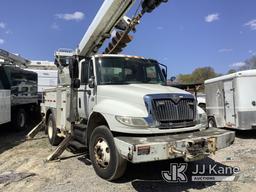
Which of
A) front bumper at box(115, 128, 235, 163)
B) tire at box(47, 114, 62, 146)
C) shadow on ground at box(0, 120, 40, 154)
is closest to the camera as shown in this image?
front bumper at box(115, 128, 235, 163)

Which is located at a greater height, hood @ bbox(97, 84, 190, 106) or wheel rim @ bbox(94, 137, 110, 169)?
hood @ bbox(97, 84, 190, 106)

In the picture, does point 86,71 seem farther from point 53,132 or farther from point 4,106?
point 4,106

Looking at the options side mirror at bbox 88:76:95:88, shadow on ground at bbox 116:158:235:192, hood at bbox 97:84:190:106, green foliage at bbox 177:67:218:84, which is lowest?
shadow on ground at bbox 116:158:235:192

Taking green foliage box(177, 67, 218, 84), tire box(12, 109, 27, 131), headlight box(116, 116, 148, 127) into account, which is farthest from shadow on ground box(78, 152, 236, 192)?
green foliage box(177, 67, 218, 84)

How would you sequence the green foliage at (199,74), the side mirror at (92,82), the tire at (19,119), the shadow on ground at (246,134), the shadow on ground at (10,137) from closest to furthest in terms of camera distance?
the side mirror at (92,82) → the shadow on ground at (10,137) → the shadow on ground at (246,134) → the tire at (19,119) → the green foliage at (199,74)

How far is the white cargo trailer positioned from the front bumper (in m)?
4.85

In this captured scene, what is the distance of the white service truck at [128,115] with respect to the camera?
5184 millimetres

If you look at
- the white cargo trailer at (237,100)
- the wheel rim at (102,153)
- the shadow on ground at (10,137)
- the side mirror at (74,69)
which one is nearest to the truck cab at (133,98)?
the side mirror at (74,69)

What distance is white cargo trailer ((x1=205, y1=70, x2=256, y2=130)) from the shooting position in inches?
402

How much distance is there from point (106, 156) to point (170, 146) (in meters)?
1.32

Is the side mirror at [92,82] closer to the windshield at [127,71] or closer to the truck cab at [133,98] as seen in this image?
the truck cab at [133,98]

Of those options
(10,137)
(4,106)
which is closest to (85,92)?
(4,106)

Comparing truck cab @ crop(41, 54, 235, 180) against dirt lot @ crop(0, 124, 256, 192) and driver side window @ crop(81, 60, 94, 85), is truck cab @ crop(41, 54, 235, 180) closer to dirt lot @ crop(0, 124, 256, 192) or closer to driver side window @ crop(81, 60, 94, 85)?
driver side window @ crop(81, 60, 94, 85)

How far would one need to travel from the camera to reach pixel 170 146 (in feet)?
16.5
